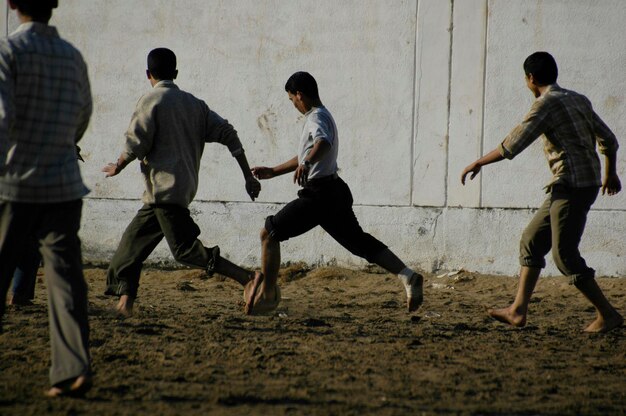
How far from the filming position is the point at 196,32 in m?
9.02

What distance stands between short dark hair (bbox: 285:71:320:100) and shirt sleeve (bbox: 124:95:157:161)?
0.89 metres

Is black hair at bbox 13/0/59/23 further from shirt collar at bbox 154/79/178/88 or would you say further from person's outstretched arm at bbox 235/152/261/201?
person's outstretched arm at bbox 235/152/261/201

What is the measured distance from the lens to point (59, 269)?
13.3ft

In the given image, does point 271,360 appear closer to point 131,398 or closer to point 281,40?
point 131,398

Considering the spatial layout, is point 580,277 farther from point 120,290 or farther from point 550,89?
point 120,290

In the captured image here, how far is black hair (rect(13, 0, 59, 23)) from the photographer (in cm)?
404

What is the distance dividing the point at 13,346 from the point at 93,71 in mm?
4509

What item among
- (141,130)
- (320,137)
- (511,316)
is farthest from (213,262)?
(511,316)

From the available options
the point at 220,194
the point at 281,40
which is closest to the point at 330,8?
the point at 281,40

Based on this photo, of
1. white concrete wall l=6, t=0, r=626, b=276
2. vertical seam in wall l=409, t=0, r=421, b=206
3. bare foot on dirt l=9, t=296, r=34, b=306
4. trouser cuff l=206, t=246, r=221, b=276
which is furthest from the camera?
vertical seam in wall l=409, t=0, r=421, b=206

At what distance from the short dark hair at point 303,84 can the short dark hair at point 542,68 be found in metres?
1.36

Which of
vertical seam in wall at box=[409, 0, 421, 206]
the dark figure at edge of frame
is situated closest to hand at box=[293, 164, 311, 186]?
the dark figure at edge of frame

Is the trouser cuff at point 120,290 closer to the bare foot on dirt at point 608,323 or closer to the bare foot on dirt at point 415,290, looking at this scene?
the bare foot on dirt at point 415,290

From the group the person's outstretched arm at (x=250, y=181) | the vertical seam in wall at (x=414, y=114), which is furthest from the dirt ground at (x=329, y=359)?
the vertical seam in wall at (x=414, y=114)
